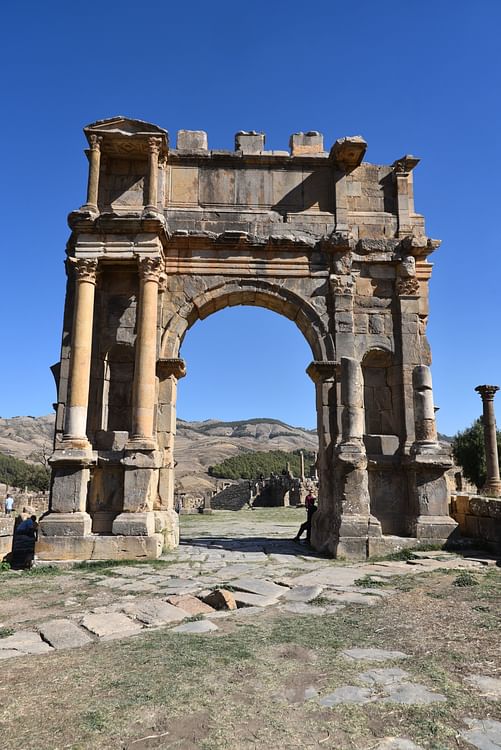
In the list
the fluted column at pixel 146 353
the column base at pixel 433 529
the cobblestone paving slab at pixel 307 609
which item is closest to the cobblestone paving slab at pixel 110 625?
the cobblestone paving slab at pixel 307 609

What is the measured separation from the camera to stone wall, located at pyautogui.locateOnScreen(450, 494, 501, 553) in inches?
362

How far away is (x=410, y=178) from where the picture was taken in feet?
37.8

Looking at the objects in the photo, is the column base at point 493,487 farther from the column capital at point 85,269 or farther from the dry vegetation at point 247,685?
the column capital at point 85,269

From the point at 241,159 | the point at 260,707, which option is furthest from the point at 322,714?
the point at 241,159

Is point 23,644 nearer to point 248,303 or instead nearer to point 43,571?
point 43,571

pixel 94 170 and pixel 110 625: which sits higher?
pixel 94 170

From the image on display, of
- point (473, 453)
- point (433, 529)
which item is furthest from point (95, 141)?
point (473, 453)

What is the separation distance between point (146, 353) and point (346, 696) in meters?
7.58

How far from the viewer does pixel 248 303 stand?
38.0 ft

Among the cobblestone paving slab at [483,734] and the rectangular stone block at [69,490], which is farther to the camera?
the rectangular stone block at [69,490]

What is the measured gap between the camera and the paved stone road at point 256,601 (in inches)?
134

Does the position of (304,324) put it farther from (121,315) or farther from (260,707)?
(260,707)

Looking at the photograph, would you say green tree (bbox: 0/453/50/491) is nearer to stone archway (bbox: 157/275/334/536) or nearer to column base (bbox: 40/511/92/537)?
stone archway (bbox: 157/275/334/536)

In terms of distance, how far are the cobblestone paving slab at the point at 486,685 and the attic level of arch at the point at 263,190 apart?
8869 millimetres
